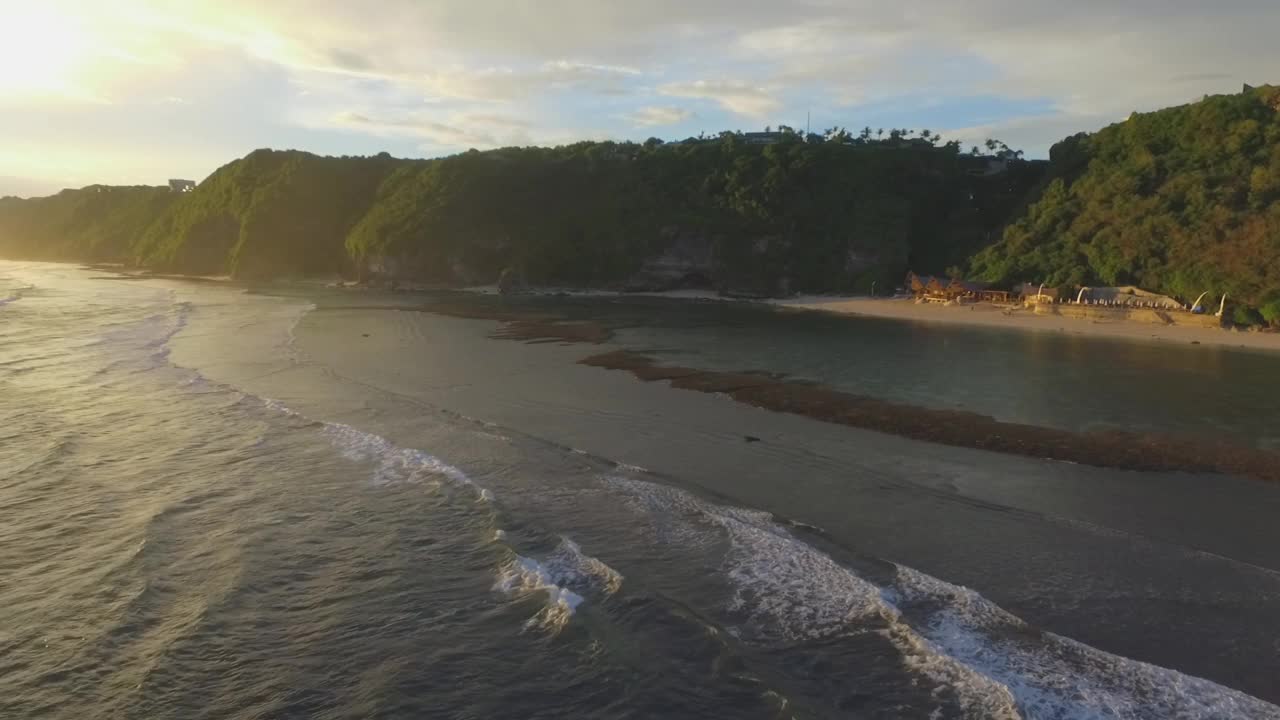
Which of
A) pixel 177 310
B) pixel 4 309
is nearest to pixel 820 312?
pixel 177 310

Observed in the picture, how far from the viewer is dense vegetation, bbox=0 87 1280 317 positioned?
53812 millimetres

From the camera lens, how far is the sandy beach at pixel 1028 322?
140 feet

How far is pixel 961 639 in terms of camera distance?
9.33m

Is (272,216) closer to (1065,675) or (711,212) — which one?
Result: (711,212)

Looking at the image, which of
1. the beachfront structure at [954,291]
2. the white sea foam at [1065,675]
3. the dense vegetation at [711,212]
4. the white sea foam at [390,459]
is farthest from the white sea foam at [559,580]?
the dense vegetation at [711,212]

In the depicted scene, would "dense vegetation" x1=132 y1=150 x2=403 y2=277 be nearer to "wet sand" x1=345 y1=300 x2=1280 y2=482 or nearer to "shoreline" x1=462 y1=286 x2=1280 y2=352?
"shoreline" x1=462 y1=286 x2=1280 y2=352

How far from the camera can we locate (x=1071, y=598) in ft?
34.6

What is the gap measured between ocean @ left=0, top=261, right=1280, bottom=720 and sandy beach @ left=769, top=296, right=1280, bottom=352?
2076 centimetres

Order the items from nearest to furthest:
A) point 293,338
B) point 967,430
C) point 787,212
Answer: point 967,430
point 293,338
point 787,212

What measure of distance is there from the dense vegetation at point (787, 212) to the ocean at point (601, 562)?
3526 centimetres

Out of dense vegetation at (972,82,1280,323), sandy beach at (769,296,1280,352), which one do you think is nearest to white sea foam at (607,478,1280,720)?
sandy beach at (769,296,1280,352)

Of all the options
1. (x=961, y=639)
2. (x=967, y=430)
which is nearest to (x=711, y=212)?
(x=967, y=430)

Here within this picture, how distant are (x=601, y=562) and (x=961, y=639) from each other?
512 centimetres

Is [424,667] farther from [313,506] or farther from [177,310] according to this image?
[177,310]
